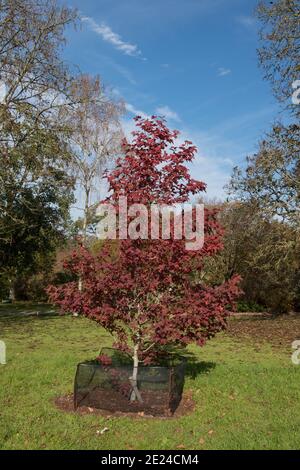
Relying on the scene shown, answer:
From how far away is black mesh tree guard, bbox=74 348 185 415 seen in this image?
5.82m

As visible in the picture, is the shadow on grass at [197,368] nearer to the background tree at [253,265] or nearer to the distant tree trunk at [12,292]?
the background tree at [253,265]

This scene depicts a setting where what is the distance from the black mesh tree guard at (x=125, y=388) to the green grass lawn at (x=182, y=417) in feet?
0.99

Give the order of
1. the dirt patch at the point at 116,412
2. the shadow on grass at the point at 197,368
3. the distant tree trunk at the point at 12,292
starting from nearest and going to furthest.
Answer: the dirt patch at the point at 116,412, the shadow on grass at the point at 197,368, the distant tree trunk at the point at 12,292

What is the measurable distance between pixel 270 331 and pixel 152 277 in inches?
401

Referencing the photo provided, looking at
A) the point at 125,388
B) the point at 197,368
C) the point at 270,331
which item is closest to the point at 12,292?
the point at 270,331

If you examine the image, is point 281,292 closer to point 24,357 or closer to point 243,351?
point 243,351

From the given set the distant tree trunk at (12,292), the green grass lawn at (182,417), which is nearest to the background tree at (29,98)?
the green grass lawn at (182,417)

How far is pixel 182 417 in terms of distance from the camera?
18.6 feet

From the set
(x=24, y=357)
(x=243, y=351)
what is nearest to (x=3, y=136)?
(x=24, y=357)

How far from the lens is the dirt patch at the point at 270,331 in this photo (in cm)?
1306

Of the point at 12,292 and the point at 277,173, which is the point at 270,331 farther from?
the point at 12,292

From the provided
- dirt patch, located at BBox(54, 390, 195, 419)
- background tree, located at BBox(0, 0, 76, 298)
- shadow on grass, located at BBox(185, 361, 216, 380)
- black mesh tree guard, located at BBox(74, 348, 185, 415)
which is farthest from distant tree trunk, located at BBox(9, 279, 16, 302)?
black mesh tree guard, located at BBox(74, 348, 185, 415)

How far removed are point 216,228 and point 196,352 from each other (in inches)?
210

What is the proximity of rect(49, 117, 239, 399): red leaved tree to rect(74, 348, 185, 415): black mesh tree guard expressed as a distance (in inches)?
6.9
